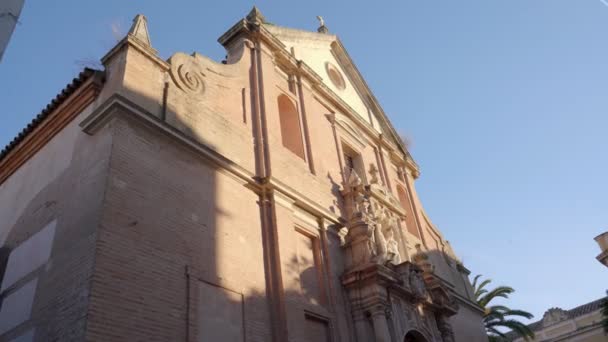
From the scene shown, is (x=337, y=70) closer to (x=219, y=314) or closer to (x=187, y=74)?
(x=187, y=74)

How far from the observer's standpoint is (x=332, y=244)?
11.1 meters

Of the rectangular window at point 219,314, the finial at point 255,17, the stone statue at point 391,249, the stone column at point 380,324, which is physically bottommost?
the rectangular window at point 219,314

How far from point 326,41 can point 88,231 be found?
11.9m

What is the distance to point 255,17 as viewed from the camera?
1312 cm

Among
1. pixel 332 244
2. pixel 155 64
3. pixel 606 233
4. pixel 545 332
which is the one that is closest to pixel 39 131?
pixel 155 64

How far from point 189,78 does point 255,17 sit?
13.7 ft

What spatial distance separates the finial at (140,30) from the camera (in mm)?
9062

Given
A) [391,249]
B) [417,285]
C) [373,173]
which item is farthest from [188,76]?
[373,173]

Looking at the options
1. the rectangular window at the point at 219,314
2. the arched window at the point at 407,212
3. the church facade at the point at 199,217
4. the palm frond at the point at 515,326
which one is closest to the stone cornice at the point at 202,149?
the church facade at the point at 199,217

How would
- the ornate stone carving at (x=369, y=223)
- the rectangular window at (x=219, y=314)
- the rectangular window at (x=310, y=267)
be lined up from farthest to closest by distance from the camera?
the ornate stone carving at (x=369, y=223), the rectangular window at (x=310, y=267), the rectangular window at (x=219, y=314)

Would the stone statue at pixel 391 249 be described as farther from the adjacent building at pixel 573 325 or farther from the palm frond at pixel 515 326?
the adjacent building at pixel 573 325

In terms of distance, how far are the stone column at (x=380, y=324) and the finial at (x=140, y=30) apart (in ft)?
20.9

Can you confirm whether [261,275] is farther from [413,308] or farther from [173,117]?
[413,308]

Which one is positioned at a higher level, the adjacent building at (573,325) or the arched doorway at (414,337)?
the adjacent building at (573,325)
